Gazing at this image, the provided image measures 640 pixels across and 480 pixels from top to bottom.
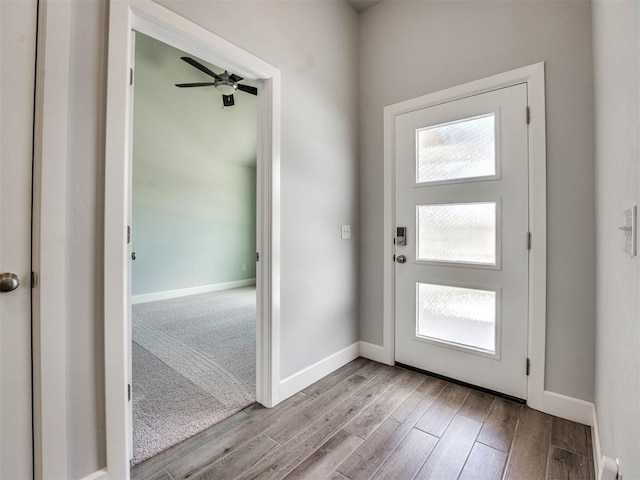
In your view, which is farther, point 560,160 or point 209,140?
point 209,140

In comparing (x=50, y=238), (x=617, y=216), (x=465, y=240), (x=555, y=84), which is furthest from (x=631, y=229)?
(x=50, y=238)

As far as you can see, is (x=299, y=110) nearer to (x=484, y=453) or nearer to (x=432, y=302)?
(x=432, y=302)

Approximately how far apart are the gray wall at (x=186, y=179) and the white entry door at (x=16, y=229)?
3184 mm

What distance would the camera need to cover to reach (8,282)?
1065 millimetres

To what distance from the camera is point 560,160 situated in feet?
5.95

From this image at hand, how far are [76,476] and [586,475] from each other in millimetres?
2250

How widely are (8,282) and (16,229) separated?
0.19 m

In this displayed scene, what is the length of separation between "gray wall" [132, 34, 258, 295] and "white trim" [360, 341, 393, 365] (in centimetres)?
411

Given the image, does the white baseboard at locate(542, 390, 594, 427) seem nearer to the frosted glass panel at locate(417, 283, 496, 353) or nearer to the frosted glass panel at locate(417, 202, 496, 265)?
the frosted glass panel at locate(417, 283, 496, 353)

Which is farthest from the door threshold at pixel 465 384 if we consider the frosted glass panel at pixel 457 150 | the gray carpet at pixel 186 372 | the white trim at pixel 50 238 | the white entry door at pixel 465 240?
the white trim at pixel 50 238

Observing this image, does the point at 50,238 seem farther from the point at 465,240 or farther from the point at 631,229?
the point at 465,240

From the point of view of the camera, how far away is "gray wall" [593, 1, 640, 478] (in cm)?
78

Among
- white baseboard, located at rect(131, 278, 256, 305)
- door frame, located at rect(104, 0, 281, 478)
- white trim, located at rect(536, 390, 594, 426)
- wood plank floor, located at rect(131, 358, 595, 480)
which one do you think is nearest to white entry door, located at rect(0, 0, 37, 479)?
door frame, located at rect(104, 0, 281, 478)

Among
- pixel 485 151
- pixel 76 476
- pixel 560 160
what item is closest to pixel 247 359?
pixel 76 476
